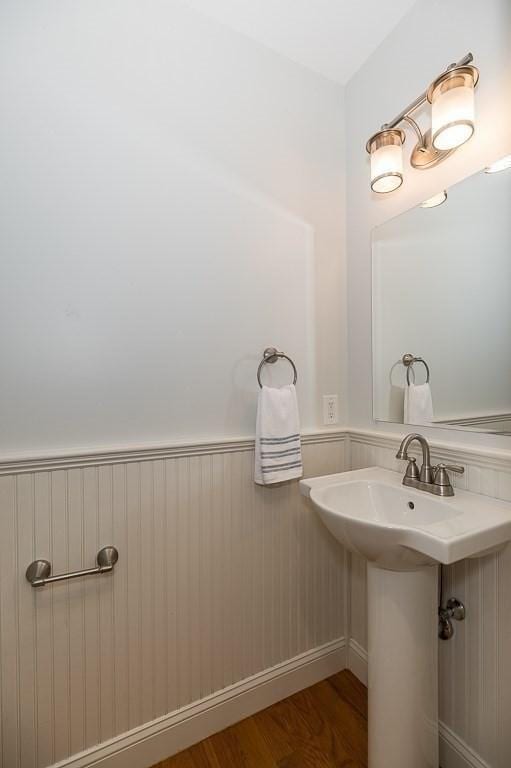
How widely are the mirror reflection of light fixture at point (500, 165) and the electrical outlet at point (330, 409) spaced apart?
922mm

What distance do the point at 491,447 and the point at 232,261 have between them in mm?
1059

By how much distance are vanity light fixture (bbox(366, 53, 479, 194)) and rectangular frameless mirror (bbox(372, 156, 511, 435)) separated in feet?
0.43

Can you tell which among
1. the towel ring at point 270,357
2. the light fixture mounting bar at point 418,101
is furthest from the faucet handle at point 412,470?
the light fixture mounting bar at point 418,101

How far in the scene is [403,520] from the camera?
1.10 metres

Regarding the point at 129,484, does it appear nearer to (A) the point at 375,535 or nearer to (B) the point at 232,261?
(A) the point at 375,535

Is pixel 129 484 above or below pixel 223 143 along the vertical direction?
below

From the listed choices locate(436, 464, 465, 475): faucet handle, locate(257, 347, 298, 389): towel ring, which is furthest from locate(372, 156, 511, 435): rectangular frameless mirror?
locate(257, 347, 298, 389): towel ring

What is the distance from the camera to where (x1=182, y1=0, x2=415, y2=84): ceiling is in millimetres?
1219

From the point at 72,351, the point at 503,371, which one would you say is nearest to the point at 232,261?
the point at 72,351

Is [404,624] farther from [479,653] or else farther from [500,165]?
[500,165]

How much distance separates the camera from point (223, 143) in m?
1.26

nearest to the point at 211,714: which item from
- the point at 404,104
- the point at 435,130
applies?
the point at 435,130

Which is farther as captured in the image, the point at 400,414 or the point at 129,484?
the point at 400,414

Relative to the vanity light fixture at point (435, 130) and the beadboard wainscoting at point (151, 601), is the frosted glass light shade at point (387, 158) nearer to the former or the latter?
the vanity light fixture at point (435, 130)
